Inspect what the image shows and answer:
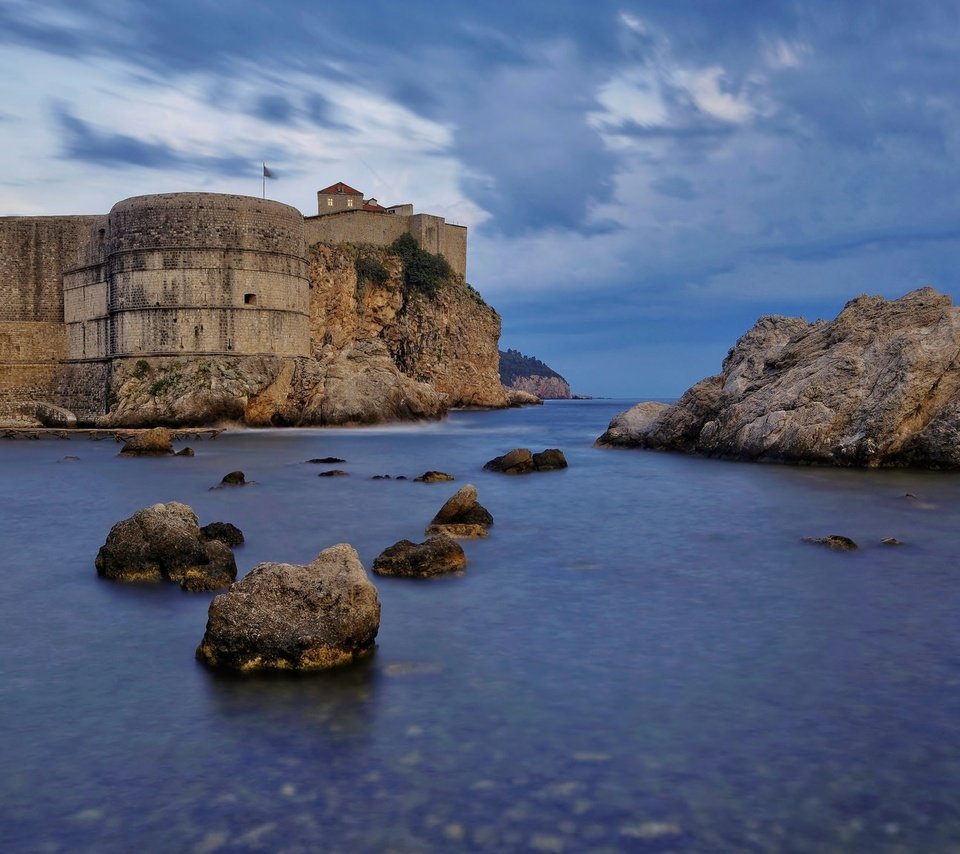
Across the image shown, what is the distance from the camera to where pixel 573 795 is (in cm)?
427

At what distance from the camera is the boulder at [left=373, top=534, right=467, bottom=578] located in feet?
28.9

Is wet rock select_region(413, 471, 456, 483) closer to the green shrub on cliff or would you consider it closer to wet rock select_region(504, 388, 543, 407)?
the green shrub on cliff

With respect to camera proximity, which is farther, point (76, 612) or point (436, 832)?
point (76, 612)

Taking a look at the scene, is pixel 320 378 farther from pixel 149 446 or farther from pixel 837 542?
pixel 837 542

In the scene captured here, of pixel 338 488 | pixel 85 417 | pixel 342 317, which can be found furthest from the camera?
pixel 342 317

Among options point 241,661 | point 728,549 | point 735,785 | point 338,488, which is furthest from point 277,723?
point 338,488

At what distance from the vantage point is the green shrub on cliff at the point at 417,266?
55.0 m

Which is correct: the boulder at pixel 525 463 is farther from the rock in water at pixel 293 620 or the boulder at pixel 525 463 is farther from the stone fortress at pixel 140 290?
the stone fortress at pixel 140 290

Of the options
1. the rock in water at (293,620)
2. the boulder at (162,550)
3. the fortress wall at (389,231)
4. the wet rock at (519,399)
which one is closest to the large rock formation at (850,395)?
the boulder at (162,550)

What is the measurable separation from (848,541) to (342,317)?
44.0 meters

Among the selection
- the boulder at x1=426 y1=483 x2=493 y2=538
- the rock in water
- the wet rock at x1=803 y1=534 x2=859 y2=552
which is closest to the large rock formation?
the wet rock at x1=803 y1=534 x2=859 y2=552

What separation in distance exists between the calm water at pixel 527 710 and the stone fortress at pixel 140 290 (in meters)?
21.4

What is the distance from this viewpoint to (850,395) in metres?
18.6

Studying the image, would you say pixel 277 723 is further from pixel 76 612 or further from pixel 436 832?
pixel 76 612
